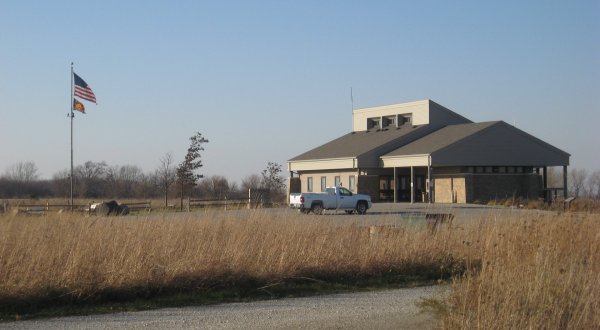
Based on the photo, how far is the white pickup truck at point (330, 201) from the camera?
37.5 m

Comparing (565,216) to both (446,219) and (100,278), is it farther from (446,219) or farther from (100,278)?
(100,278)

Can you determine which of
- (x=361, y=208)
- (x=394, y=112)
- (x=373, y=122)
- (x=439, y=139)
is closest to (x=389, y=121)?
(x=394, y=112)

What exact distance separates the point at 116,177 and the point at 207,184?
100ft

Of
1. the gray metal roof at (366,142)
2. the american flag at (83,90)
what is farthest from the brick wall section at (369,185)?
the american flag at (83,90)

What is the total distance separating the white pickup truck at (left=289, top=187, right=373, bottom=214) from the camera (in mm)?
37469

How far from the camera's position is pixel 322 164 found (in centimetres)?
5706

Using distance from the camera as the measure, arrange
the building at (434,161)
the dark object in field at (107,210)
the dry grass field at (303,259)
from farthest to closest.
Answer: the building at (434,161) → the dark object in field at (107,210) → the dry grass field at (303,259)

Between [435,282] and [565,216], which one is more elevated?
[565,216]

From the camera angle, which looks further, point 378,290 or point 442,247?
point 442,247

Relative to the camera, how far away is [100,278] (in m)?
11.4

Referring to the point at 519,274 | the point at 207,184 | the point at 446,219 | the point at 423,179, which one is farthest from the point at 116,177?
the point at 519,274

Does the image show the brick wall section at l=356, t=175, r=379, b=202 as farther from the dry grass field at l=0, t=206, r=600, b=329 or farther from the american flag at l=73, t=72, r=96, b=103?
the dry grass field at l=0, t=206, r=600, b=329

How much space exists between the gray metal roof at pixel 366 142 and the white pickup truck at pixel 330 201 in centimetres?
1302

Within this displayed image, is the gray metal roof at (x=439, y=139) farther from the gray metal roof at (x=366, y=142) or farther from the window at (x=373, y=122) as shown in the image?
the window at (x=373, y=122)
